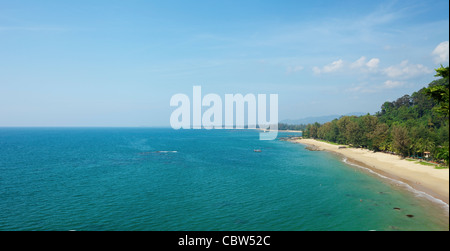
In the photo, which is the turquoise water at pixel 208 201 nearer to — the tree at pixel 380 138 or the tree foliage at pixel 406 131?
the tree foliage at pixel 406 131

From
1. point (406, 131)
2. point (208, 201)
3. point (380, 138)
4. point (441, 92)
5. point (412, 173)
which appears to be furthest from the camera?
Result: point (380, 138)

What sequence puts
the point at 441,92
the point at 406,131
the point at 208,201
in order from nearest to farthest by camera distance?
the point at 441,92, the point at 208,201, the point at 406,131

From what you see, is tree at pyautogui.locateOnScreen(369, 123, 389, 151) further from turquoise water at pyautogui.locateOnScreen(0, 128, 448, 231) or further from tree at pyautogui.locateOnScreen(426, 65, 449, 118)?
tree at pyautogui.locateOnScreen(426, 65, 449, 118)

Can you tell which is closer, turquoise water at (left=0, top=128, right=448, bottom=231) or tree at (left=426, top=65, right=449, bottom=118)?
tree at (left=426, top=65, right=449, bottom=118)

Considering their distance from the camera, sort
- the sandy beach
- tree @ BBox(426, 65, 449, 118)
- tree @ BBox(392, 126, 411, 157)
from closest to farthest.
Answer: tree @ BBox(426, 65, 449, 118) → the sandy beach → tree @ BBox(392, 126, 411, 157)

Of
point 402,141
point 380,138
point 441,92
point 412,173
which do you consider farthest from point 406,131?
point 441,92

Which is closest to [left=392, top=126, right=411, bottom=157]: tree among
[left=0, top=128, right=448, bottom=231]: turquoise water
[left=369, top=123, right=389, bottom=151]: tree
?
[left=369, top=123, right=389, bottom=151]: tree

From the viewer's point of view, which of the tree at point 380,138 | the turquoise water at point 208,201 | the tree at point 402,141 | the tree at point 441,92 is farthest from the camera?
the tree at point 380,138

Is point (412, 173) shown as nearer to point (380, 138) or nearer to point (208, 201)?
point (380, 138)

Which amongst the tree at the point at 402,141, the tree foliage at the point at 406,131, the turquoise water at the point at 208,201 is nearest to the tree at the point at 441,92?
the tree foliage at the point at 406,131

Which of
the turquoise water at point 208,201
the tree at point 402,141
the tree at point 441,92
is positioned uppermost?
the tree at point 441,92

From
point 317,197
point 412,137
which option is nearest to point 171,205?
Result: point 317,197
